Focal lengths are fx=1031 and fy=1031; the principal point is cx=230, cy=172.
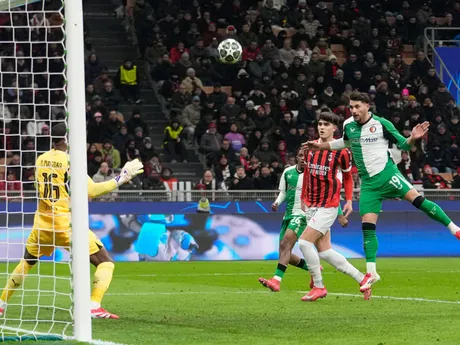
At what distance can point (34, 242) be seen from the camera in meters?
10.8

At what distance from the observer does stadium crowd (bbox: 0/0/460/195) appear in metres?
25.0

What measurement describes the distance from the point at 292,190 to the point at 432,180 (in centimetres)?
1128

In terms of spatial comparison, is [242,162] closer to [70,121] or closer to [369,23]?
[369,23]

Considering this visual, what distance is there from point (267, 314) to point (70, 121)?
3.53 m

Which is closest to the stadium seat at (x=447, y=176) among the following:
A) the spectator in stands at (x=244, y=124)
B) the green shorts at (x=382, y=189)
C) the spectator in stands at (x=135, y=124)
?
the spectator in stands at (x=244, y=124)

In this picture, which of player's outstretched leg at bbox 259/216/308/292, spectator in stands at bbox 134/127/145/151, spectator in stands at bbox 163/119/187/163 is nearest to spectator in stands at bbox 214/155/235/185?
spectator in stands at bbox 163/119/187/163

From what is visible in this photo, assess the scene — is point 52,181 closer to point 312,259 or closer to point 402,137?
point 312,259

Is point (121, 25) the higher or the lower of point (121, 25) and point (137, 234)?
the higher

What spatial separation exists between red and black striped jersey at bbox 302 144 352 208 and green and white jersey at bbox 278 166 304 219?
182 cm

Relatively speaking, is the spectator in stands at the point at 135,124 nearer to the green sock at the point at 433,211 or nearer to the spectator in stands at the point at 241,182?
the spectator in stands at the point at 241,182

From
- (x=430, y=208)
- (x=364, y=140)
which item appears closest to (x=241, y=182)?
(x=364, y=140)

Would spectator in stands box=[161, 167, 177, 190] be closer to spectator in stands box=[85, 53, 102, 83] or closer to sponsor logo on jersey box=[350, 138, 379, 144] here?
spectator in stands box=[85, 53, 102, 83]

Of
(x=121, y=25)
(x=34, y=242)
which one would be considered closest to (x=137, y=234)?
(x=121, y=25)

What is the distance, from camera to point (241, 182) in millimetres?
24453
